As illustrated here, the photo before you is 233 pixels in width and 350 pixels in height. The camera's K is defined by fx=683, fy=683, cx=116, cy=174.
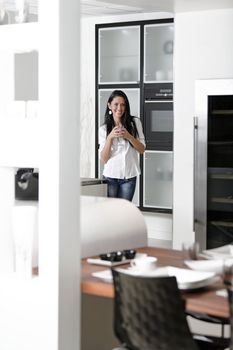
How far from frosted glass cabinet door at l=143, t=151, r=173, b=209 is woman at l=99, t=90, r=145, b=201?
1.45 metres

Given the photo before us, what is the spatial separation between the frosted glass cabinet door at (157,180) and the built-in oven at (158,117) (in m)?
0.13

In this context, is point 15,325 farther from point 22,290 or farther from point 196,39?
point 196,39

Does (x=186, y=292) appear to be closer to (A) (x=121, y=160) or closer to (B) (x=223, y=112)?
(B) (x=223, y=112)

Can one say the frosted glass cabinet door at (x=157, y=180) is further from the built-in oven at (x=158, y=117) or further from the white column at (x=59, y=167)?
the white column at (x=59, y=167)

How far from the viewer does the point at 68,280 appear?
3.25 metres

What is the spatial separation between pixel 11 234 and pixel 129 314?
3.27 ft

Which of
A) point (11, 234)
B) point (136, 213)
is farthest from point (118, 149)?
point (11, 234)

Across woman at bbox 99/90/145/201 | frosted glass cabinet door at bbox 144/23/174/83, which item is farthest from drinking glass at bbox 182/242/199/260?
frosted glass cabinet door at bbox 144/23/174/83

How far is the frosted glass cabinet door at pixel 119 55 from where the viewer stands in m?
9.03

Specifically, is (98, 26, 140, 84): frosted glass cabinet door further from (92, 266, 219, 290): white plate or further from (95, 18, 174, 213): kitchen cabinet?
(92, 266, 219, 290): white plate

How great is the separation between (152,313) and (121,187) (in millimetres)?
4688

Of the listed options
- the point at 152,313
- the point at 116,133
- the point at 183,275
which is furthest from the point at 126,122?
the point at 152,313

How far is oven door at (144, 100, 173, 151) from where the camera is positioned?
8.73 m

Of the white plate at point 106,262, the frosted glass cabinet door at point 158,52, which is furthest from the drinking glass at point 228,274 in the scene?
the frosted glass cabinet door at point 158,52
